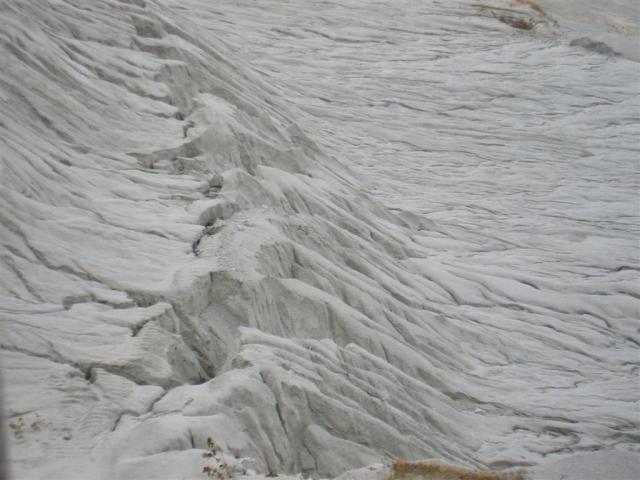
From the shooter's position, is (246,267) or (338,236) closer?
(246,267)

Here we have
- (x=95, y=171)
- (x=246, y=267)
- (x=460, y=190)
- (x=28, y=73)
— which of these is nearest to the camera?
(x=246, y=267)

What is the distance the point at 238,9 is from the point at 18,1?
16998 millimetres

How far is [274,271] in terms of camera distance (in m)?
11.1

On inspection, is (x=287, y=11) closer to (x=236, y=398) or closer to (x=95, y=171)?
(x=95, y=171)

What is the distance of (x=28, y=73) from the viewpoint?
498 inches

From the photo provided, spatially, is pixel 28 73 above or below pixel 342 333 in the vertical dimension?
above

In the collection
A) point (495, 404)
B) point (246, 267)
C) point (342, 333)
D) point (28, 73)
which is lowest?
point (495, 404)

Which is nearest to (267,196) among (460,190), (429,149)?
(460,190)

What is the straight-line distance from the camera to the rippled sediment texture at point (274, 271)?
809cm

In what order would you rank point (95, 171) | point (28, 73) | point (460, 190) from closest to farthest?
point (95, 171) → point (28, 73) → point (460, 190)

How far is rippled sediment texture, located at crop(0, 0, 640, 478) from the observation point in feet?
26.5

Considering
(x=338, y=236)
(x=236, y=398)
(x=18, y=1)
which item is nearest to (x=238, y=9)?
(x=18, y=1)

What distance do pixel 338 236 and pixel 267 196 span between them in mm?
1249

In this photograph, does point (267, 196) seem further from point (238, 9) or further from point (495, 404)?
point (238, 9)
